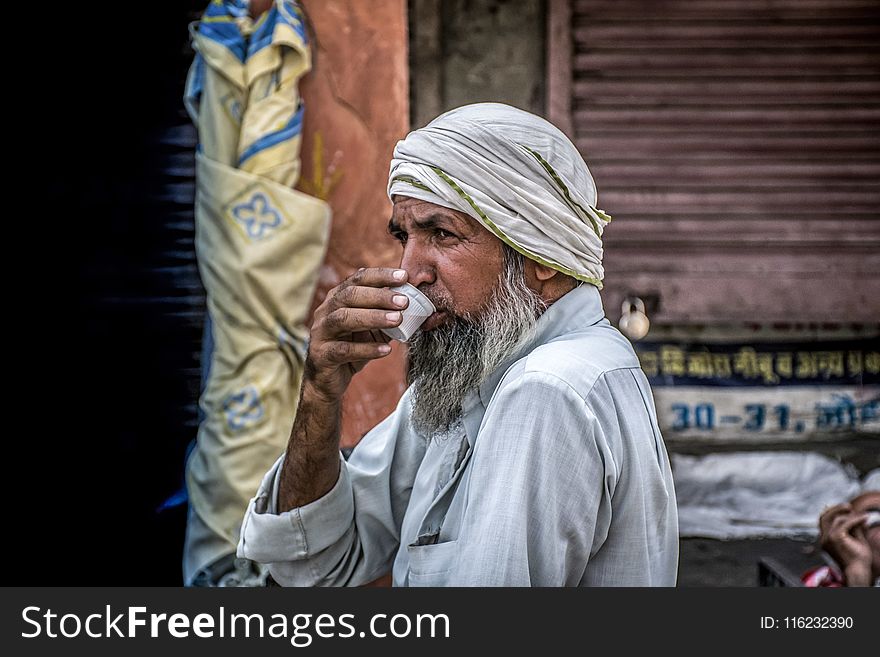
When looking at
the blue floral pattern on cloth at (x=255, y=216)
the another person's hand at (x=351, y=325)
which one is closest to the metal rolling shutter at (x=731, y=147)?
the blue floral pattern on cloth at (x=255, y=216)

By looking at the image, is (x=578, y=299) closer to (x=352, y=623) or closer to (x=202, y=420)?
(x=352, y=623)

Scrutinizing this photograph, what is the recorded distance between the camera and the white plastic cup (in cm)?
169

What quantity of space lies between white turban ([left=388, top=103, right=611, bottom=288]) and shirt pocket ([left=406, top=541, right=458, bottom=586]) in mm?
554

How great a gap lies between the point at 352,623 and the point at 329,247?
1.92m

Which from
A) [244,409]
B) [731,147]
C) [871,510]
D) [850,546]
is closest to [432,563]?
[850,546]

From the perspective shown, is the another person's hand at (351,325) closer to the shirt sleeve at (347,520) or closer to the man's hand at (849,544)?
the shirt sleeve at (347,520)

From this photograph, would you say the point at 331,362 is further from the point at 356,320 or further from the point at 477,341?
the point at 477,341

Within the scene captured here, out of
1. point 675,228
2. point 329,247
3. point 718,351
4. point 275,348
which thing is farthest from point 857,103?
point 275,348

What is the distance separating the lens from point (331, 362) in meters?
1.76

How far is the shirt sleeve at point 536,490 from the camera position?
57.0 inches

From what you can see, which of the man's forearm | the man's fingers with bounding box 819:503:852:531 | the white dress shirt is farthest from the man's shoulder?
the man's fingers with bounding box 819:503:852:531

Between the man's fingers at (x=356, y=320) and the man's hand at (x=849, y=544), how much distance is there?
73.3 inches

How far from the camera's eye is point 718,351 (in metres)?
4.18

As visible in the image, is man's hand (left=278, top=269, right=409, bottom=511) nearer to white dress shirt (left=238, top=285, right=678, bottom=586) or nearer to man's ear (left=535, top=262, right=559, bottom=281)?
white dress shirt (left=238, top=285, right=678, bottom=586)
